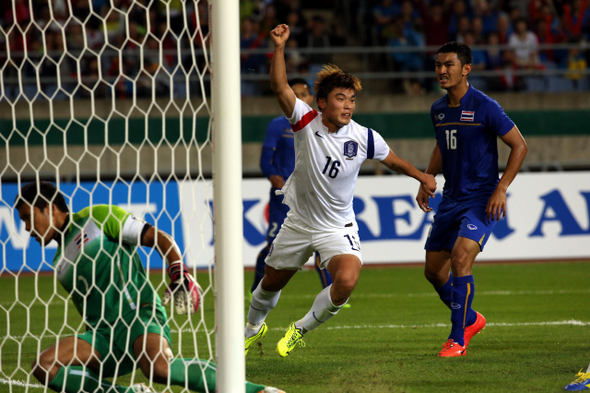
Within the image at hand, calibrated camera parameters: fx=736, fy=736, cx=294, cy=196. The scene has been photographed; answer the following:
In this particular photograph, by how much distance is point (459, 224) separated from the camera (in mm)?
5312

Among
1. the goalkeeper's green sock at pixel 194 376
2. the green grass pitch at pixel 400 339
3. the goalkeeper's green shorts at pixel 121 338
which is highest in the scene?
the goalkeeper's green shorts at pixel 121 338

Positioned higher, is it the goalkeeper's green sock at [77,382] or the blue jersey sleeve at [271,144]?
the blue jersey sleeve at [271,144]

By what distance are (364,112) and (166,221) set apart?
523cm

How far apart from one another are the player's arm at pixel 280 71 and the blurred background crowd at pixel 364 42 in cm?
919

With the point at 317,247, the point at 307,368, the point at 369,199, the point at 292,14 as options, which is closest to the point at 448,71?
the point at 317,247

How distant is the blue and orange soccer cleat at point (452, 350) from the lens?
5016 millimetres

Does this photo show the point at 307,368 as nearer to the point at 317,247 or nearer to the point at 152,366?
the point at 317,247

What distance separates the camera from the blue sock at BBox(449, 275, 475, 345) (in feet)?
16.6

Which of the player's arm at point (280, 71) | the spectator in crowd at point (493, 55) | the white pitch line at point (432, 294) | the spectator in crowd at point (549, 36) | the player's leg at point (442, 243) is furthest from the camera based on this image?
the spectator in crowd at point (549, 36)

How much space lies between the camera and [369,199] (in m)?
11.1

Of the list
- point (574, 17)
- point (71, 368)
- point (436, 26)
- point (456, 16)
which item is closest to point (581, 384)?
point (71, 368)

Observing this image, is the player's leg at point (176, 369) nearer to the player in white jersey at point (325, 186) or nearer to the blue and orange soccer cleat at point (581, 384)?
the player in white jersey at point (325, 186)

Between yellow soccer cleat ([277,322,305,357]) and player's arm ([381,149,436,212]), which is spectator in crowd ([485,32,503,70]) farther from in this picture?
yellow soccer cleat ([277,322,305,357])

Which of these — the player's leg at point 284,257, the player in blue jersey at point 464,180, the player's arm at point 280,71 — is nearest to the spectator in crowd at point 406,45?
the player in blue jersey at point 464,180
